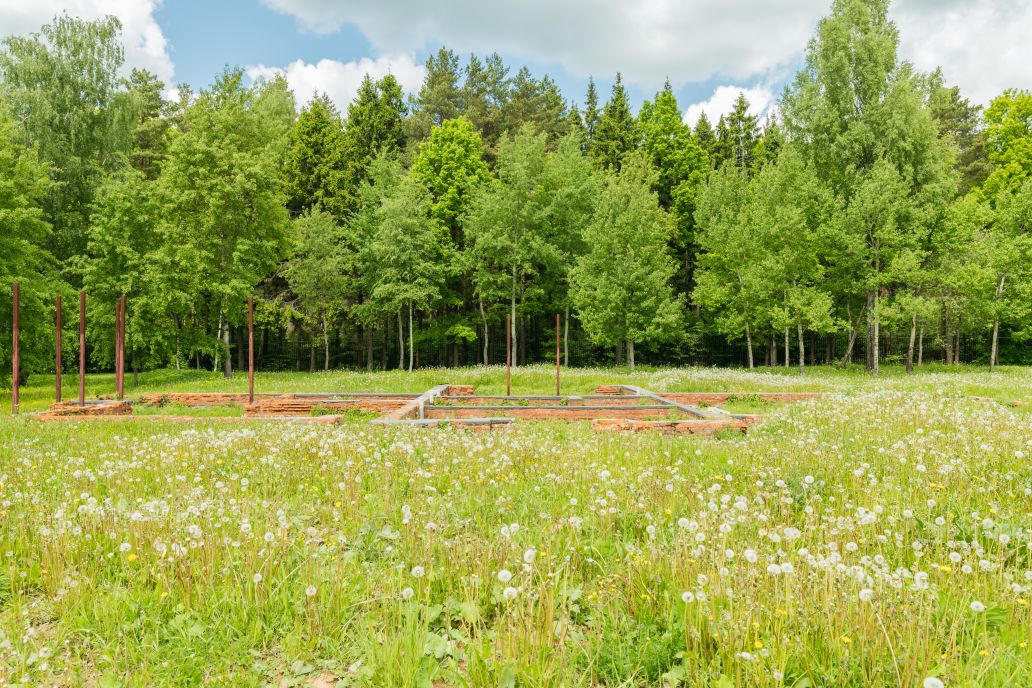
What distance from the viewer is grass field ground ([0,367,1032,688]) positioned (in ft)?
8.46

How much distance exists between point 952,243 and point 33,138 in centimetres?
4604

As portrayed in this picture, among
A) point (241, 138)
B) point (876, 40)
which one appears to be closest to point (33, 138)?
point (241, 138)

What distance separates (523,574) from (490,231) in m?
29.3

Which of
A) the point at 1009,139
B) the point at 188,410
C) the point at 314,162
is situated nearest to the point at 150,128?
the point at 314,162

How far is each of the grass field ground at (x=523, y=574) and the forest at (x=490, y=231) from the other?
1444 centimetres

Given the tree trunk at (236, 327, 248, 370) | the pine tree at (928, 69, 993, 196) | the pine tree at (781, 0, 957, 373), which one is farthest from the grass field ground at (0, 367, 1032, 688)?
the pine tree at (928, 69, 993, 196)

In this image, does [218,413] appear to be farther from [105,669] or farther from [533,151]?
[533,151]

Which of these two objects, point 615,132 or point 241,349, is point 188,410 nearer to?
point 241,349

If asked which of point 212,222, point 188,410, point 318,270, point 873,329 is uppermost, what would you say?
point 212,222

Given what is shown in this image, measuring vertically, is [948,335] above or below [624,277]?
below

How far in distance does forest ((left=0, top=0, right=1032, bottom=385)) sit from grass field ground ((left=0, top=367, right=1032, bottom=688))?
1444 centimetres

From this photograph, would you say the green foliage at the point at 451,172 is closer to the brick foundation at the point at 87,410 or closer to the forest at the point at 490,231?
the forest at the point at 490,231

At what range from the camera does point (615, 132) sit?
136 feet

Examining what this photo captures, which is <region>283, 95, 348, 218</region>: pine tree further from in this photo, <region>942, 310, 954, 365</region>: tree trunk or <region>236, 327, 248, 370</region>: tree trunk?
<region>942, 310, 954, 365</region>: tree trunk
